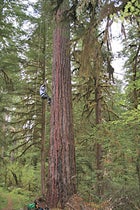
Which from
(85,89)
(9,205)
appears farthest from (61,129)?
(9,205)

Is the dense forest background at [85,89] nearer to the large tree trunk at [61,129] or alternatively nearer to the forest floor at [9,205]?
the forest floor at [9,205]

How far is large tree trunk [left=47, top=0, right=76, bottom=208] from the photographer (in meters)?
5.89

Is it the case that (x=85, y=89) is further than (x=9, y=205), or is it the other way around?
(x=9, y=205)

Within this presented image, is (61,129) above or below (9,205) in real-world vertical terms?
above

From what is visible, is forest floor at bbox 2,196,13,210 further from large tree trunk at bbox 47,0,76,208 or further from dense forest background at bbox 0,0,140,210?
large tree trunk at bbox 47,0,76,208

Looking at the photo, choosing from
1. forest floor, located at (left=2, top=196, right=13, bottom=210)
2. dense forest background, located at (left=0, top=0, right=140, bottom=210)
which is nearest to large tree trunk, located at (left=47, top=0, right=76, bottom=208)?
dense forest background, located at (left=0, top=0, right=140, bottom=210)

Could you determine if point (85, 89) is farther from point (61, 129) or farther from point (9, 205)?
point (9, 205)

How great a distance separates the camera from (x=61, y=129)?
627 cm

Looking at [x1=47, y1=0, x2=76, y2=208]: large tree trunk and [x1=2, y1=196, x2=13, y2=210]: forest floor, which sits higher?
[x1=47, y1=0, x2=76, y2=208]: large tree trunk

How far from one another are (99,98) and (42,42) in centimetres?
403

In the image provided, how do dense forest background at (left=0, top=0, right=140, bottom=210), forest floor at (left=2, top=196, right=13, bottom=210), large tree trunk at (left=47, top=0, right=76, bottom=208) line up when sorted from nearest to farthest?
large tree trunk at (left=47, top=0, right=76, bottom=208), dense forest background at (left=0, top=0, right=140, bottom=210), forest floor at (left=2, top=196, right=13, bottom=210)

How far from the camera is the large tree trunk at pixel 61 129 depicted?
5887 mm

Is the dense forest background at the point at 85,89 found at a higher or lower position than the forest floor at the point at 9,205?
higher

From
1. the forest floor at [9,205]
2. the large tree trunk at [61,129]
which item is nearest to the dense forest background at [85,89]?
the forest floor at [9,205]
